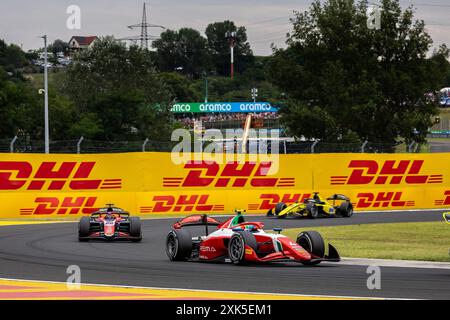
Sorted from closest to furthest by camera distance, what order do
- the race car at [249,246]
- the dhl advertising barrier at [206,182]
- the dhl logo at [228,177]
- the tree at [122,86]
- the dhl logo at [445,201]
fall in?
the race car at [249,246] < the dhl advertising barrier at [206,182] < the dhl logo at [228,177] < the dhl logo at [445,201] < the tree at [122,86]

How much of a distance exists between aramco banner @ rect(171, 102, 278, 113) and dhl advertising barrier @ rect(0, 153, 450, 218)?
3116 inches

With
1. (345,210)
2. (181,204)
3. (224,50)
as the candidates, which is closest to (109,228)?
(181,204)

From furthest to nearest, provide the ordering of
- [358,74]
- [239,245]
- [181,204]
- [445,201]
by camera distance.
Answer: [358,74] < [445,201] < [181,204] < [239,245]

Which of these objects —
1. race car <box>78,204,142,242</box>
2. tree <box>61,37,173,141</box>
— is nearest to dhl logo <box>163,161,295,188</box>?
race car <box>78,204,142,242</box>

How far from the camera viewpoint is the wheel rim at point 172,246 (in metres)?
17.7

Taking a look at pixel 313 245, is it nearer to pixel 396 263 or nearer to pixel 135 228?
pixel 396 263

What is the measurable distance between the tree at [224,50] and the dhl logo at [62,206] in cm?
15771

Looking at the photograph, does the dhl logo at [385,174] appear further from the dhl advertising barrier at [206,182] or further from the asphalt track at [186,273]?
the asphalt track at [186,273]

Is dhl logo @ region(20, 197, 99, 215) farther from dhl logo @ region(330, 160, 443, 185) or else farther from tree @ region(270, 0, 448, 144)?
tree @ region(270, 0, 448, 144)

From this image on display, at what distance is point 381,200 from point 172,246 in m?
19.4

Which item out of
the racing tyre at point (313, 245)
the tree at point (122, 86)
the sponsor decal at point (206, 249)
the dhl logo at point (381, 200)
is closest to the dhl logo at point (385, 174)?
the dhl logo at point (381, 200)

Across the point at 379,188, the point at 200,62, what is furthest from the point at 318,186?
the point at 200,62

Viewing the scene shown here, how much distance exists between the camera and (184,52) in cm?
18475
